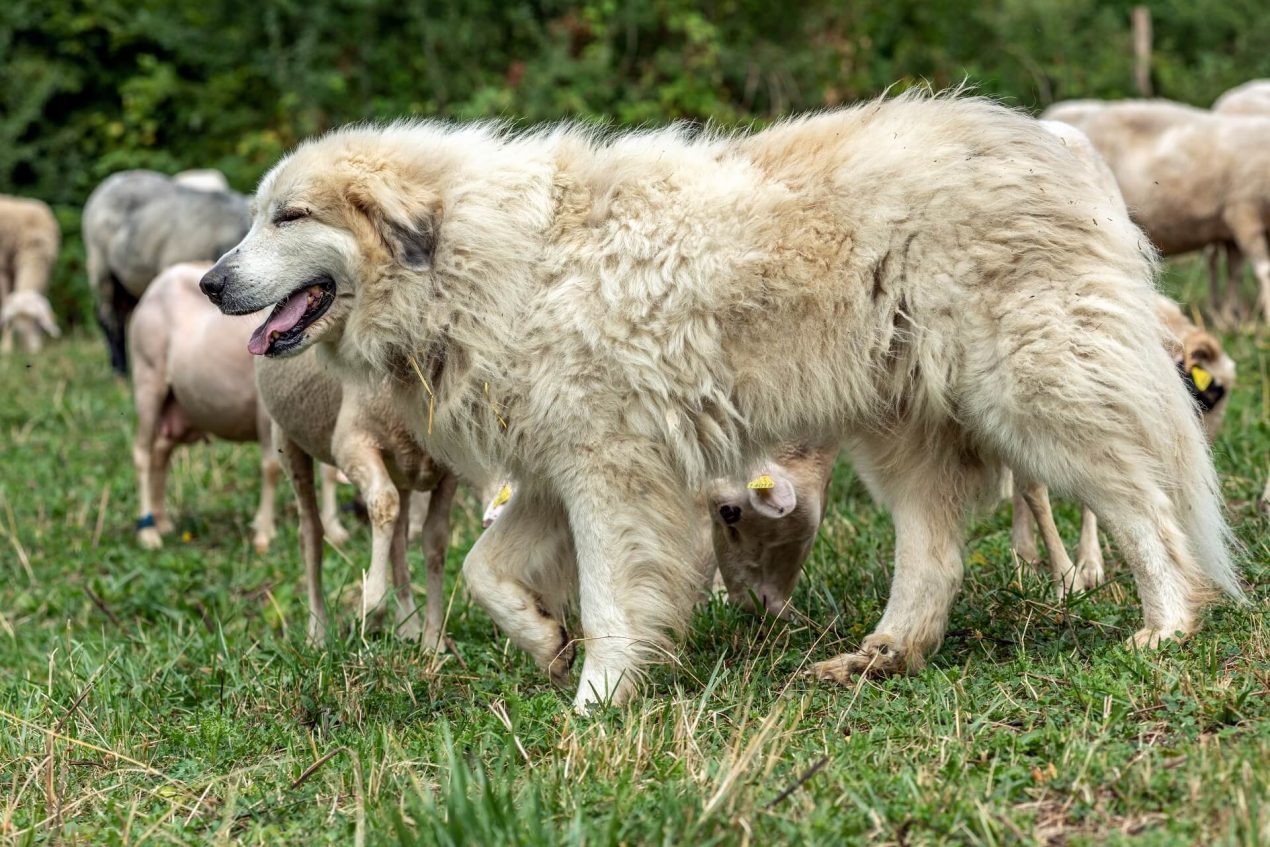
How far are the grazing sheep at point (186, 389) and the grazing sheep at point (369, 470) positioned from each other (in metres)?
1.41

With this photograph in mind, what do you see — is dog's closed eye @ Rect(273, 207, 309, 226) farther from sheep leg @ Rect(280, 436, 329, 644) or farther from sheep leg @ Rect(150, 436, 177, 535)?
sheep leg @ Rect(150, 436, 177, 535)

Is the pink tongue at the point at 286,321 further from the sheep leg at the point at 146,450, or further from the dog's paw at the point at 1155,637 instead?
the sheep leg at the point at 146,450

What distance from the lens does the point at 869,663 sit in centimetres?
464

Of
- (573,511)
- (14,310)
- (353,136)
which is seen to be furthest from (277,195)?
(14,310)

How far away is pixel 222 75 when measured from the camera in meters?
20.1

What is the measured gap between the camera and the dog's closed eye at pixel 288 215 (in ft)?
15.6

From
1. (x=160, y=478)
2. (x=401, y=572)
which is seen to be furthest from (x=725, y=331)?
(x=160, y=478)

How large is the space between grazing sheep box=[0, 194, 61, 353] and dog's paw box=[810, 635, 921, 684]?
1455 cm

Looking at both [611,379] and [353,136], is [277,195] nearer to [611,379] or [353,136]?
[353,136]

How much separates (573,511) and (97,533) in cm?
502

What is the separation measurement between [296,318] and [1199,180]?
7850 millimetres

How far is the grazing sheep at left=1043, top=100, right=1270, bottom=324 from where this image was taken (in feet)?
34.9

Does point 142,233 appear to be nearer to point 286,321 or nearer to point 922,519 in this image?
point 286,321

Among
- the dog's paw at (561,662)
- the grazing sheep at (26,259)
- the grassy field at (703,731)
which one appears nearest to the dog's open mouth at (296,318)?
the grassy field at (703,731)
